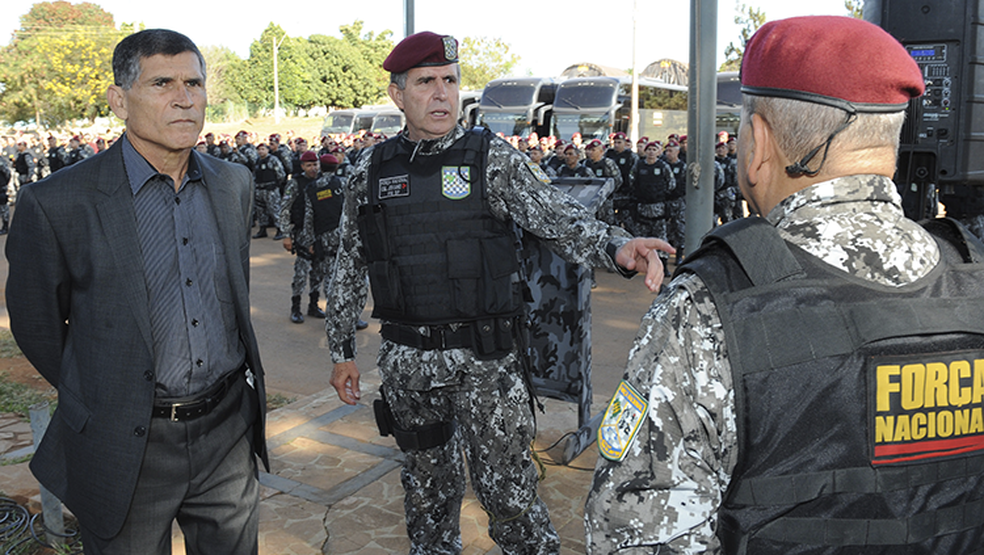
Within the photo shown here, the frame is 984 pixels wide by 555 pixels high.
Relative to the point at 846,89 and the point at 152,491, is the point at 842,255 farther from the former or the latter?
the point at 152,491

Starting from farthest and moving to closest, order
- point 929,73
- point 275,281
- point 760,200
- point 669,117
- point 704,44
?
point 669,117 < point 275,281 < point 929,73 < point 704,44 < point 760,200

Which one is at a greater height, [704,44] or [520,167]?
[704,44]

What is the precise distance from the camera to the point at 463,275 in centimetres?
266

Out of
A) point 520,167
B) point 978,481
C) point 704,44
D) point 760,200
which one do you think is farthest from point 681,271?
point 704,44

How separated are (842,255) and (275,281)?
10.0 meters

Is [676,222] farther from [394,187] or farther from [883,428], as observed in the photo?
[883,428]

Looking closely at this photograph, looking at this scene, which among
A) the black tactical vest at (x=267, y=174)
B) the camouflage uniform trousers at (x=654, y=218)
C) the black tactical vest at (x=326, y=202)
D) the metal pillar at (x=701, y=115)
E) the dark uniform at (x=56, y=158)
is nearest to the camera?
the metal pillar at (x=701, y=115)

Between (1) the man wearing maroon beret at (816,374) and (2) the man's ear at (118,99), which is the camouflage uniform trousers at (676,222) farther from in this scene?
(1) the man wearing maroon beret at (816,374)

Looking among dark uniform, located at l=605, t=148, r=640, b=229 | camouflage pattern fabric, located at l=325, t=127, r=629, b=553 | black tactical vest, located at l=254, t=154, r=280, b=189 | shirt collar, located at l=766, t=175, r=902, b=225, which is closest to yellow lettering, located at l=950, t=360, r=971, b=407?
shirt collar, located at l=766, t=175, r=902, b=225

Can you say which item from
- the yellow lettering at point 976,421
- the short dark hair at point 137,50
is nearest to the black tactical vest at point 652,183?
the short dark hair at point 137,50

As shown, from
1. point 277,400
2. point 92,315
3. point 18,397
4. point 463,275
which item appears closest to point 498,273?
point 463,275

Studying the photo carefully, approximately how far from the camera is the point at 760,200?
1.29 meters

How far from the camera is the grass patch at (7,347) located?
272 inches

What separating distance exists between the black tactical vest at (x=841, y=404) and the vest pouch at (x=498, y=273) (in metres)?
1.53
